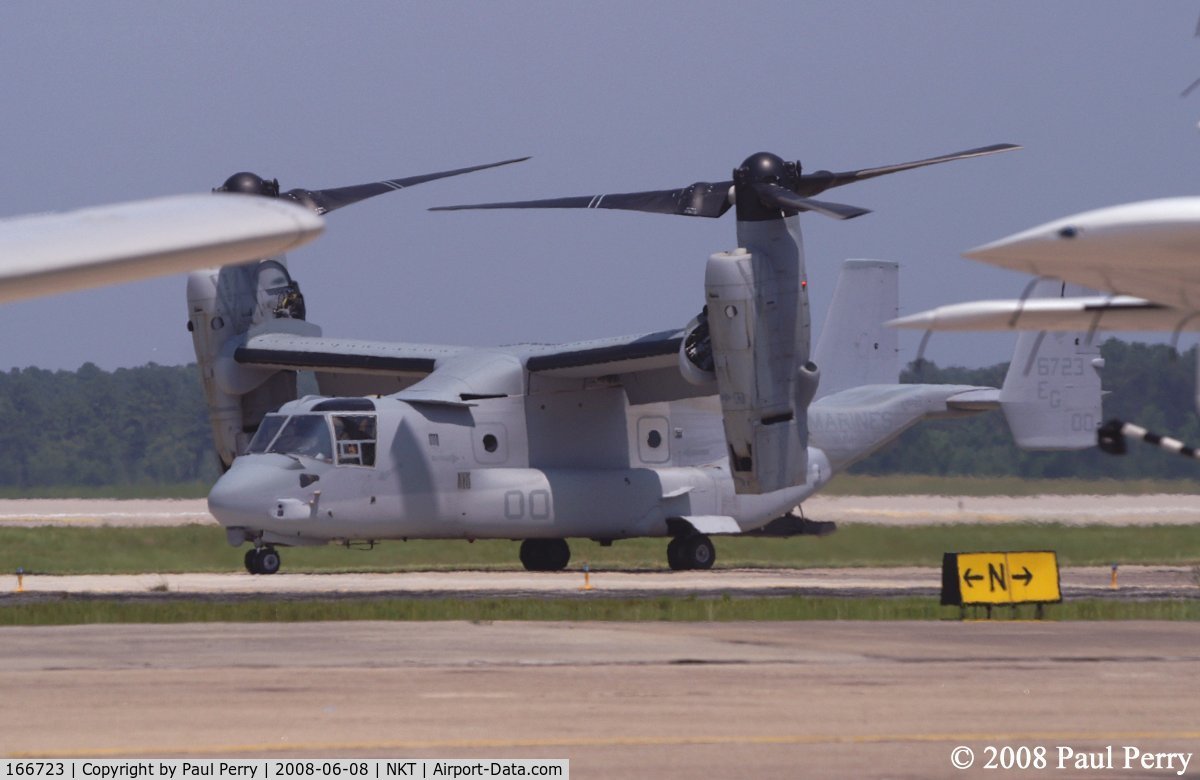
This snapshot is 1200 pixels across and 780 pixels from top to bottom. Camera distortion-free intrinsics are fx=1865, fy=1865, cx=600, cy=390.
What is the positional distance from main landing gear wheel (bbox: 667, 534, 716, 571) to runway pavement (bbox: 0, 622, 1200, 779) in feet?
44.5

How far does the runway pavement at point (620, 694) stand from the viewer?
9586 millimetres

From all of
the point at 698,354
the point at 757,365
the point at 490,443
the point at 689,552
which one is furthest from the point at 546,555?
the point at 757,365

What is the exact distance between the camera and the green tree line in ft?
119

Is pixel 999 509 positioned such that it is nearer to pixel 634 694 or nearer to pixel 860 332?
pixel 860 332

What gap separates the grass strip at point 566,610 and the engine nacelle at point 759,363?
499 centimetres

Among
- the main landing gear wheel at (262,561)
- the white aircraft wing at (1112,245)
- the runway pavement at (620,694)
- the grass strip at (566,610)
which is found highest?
the white aircraft wing at (1112,245)

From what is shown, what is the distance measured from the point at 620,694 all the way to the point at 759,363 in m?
14.7

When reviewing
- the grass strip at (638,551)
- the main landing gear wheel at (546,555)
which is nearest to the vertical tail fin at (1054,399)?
the grass strip at (638,551)

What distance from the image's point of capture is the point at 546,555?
3134 cm

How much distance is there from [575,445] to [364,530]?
13.9ft

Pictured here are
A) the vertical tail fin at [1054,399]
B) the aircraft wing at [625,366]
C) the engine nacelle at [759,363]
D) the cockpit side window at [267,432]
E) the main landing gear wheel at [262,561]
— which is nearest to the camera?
the engine nacelle at [759,363]

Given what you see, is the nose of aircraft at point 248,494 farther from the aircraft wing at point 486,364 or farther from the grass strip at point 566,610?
the grass strip at point 566,610

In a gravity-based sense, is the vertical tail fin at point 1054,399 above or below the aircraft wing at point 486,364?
below

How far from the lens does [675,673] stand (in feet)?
42.9
